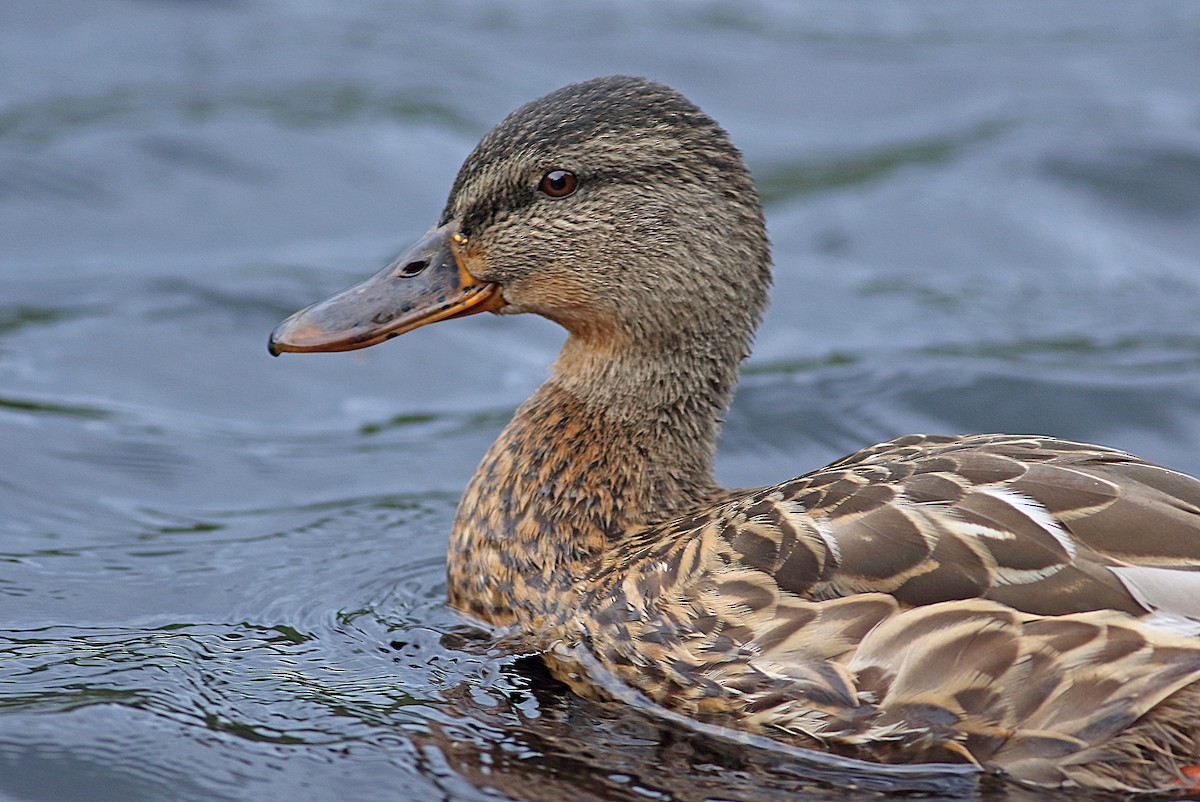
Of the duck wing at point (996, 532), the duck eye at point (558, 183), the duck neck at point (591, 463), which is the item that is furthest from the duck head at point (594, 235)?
the duck wing at point (996, 532)

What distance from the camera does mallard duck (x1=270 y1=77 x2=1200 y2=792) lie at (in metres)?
5.12

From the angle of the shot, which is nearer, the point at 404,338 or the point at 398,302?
the point at 398,302

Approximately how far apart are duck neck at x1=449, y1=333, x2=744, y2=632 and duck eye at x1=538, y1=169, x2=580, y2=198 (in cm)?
61

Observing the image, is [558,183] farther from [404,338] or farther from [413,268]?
[404,338]

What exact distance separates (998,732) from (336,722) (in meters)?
2.19

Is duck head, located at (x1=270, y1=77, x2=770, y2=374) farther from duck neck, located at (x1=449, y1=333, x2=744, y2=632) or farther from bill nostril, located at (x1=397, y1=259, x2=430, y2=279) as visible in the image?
duck neck, located at (x1=449, y1=333, x2=744, y2=632)

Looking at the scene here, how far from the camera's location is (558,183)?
6703mm

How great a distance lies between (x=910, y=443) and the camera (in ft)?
20.7

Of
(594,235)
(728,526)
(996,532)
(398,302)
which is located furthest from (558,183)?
(996,532)

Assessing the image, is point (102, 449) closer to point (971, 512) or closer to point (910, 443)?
point (910, 443)

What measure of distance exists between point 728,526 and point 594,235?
4.73 ft

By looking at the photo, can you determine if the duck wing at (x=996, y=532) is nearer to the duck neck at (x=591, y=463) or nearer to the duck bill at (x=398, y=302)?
the duck neck at (x=591, y=463)

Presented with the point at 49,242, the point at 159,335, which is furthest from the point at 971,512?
the point at 49,242

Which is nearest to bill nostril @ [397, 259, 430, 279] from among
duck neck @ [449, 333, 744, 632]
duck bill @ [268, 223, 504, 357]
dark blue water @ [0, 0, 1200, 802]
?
duck bill @ [268, 223, 504, 357]
